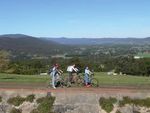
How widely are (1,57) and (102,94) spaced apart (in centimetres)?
2289

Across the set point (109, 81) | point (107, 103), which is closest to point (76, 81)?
point (109, 81)

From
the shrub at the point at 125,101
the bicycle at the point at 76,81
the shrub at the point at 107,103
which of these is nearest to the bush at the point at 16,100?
the shrub at the point at 107,103

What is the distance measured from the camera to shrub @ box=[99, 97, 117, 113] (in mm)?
30250

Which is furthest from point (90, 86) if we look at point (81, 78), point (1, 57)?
point (1, 57)

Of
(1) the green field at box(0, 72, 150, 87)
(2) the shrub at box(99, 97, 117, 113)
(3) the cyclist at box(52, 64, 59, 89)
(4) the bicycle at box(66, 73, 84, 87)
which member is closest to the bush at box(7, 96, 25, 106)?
(3) the cyclist at box(52, 64, 59, 89)

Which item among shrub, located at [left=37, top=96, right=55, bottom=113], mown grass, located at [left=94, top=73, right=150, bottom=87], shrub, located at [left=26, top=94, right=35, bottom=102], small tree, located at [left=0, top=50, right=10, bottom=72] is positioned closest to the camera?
shrub, located at [left=37, top=96, right=55, bottom=113]

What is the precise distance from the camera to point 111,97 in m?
30.8

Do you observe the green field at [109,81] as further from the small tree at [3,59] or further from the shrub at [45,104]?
the shrub at [45,104]

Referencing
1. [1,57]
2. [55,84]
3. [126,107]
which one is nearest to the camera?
[126,107]

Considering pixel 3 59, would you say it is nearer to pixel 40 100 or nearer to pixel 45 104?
pixel 40 100

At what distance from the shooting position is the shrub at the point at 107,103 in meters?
30.2

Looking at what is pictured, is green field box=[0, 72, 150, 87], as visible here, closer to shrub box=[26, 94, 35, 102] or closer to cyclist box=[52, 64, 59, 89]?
cyclist box=[52, 64, 59, 89]

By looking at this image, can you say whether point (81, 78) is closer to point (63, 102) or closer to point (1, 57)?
point (63, 102)

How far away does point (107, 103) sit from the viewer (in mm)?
30438
